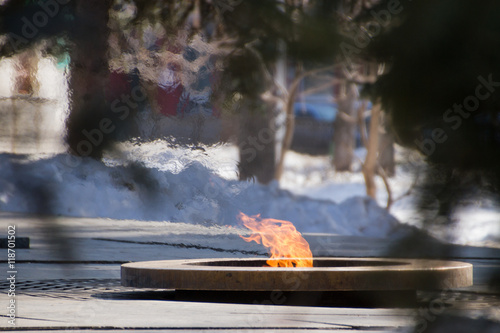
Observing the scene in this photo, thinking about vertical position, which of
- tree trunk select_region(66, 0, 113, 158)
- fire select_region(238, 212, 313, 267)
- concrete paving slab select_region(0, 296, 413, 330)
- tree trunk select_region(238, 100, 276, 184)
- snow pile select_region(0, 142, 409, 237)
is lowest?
concrete paving slab select_region(0, 296, 413, 330)

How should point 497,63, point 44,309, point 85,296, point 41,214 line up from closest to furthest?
point 497,63 < point 41,214 < point 44,309 < point 85,296

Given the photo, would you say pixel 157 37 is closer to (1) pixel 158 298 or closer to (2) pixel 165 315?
(2) pixel 165 315

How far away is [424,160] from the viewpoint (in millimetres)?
813

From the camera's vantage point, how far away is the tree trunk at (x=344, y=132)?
2.88 ft

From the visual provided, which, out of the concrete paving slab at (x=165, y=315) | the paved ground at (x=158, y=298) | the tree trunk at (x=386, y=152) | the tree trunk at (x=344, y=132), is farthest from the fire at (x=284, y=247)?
the tree trunk at (x=386, y=152)

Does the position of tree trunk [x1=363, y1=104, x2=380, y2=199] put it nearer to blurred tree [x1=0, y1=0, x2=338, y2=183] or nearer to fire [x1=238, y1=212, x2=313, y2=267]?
blurred tree [x1=0, y1=0, x2=338, y2=183]

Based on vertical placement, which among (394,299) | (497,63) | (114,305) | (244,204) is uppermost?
(497,63)

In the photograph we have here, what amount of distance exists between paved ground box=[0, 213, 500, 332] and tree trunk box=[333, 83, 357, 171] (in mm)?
109

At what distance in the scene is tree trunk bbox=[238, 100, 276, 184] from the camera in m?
0.87

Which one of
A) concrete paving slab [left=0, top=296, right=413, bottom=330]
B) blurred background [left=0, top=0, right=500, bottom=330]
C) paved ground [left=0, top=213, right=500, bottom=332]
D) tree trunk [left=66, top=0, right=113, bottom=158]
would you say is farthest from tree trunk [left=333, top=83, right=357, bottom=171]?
concrete paving slab [left=0, top=296, right=413, bottom=330]

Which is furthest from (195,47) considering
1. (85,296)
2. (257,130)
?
(85,296)

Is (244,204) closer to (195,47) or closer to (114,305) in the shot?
(195,47)

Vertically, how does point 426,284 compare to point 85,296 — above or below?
above

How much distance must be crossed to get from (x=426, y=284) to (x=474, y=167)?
5.2 inches
